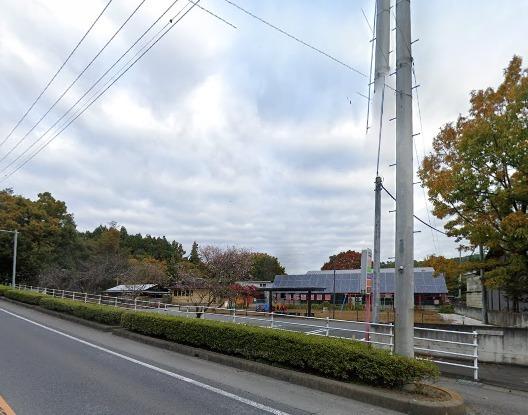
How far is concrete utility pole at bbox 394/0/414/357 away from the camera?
8305 millimetres

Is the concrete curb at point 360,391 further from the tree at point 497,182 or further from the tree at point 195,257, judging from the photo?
the tree at point 195,257

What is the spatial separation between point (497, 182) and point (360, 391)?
10985 millimetres

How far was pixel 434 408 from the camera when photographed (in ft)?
22.2

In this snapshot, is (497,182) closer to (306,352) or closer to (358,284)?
(306,352)

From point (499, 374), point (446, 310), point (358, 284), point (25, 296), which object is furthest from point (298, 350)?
point (358, 284)

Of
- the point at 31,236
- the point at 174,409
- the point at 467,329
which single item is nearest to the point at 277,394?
the point at 174,409

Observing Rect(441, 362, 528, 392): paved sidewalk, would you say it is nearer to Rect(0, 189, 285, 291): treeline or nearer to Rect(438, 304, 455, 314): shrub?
Rect(0, 189, 285, 291): treeline

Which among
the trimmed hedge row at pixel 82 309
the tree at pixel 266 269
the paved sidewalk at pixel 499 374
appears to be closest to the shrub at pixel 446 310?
the trimmed hedge row at pixel 82 309

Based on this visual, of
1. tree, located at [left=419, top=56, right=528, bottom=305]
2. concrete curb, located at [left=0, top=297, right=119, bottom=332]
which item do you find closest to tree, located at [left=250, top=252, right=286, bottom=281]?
concrete curb, located at [left=0, top=297, right=119, bottom=332]

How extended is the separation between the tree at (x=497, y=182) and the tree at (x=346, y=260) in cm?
8056

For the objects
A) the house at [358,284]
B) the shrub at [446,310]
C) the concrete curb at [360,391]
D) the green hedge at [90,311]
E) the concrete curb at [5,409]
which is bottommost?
the concrete curb at [5,409]

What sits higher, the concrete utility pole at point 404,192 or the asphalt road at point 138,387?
the concrete utility pole at point 404,192

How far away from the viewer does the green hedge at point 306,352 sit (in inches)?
301

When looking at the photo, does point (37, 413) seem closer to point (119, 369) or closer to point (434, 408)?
point (119, 369)
